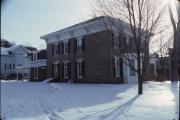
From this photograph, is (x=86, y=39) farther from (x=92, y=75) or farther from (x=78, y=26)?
(x=92, y=75)

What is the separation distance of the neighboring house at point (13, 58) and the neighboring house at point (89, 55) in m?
20.5

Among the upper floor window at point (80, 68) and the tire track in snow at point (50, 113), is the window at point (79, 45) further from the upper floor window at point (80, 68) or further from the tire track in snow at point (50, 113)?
the tire track in snow at point (50, 113)

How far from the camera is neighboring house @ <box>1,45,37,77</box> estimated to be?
177ft

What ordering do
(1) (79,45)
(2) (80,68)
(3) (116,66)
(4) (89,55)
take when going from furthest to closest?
(1) (79,45)
(2) (80,68)
(4) (89,55)
(3) (116,66)

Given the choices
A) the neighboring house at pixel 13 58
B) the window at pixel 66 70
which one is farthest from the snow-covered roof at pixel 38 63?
the neighboring house at pixel 13 58

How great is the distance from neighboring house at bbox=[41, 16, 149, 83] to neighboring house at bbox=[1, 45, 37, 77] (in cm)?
2052

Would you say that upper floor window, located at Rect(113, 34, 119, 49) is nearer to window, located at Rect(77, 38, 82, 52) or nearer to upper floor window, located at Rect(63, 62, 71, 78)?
window, located at Rect(77, 38, 82, 52)

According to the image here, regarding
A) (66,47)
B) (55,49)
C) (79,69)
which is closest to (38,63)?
(55,49)

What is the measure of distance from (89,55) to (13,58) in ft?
103

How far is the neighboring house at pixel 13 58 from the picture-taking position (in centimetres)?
5406

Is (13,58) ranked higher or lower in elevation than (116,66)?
higher

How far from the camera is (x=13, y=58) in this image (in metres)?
56.6

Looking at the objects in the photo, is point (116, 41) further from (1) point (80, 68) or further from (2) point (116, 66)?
(1) point (80, 68)

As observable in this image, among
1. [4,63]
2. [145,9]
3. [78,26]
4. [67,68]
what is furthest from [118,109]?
[4,63]
